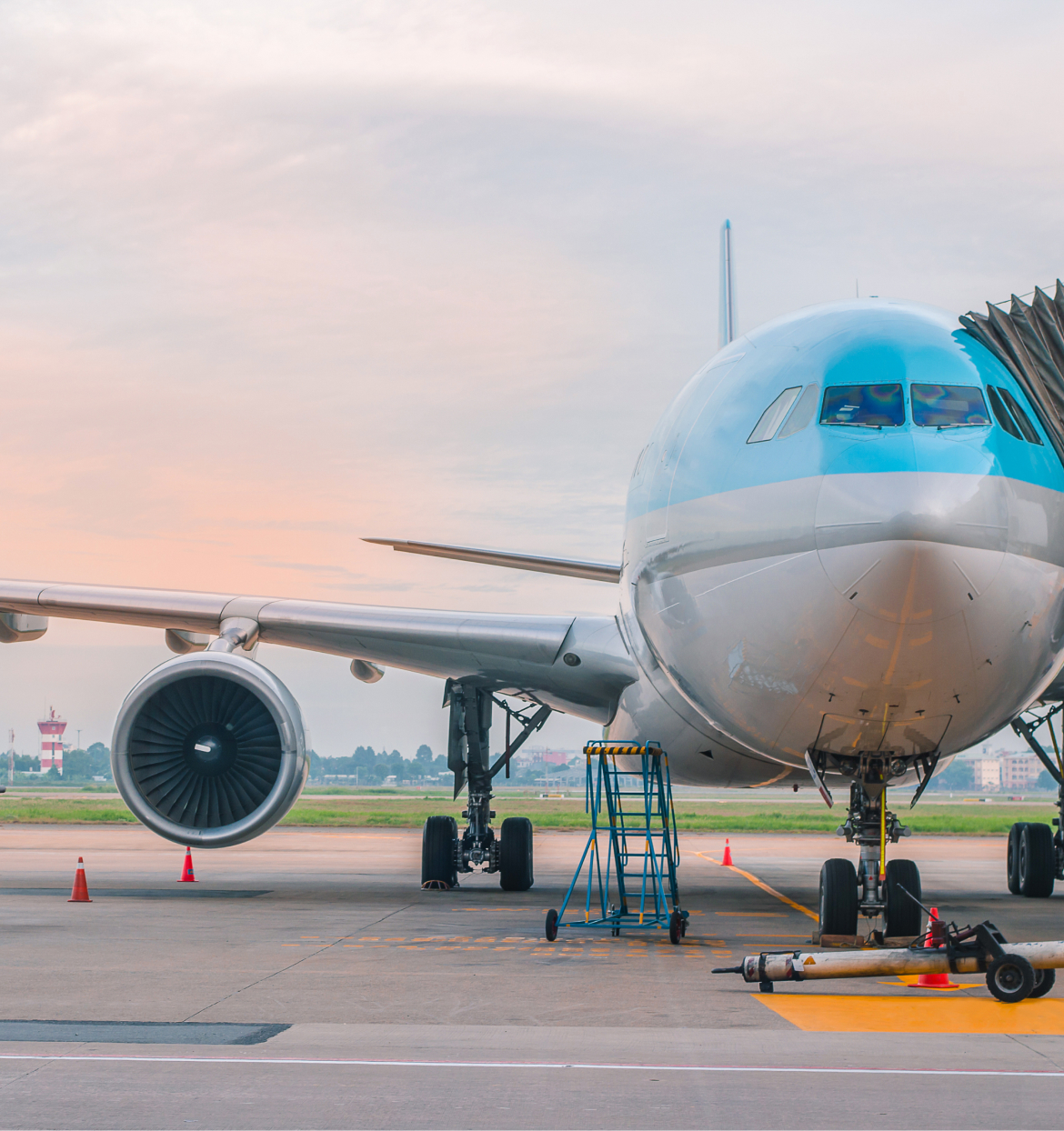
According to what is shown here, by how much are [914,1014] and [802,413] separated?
342 centimetres

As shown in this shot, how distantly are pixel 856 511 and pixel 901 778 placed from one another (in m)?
4.17

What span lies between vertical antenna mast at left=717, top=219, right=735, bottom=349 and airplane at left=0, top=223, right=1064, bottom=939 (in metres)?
6.01

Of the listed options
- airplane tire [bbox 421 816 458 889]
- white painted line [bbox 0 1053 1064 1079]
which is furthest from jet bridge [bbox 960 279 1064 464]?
airplane tire [bbox 421 816 458 889]

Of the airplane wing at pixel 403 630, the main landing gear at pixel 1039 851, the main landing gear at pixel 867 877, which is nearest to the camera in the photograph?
the main landing gear at pixel 867 877

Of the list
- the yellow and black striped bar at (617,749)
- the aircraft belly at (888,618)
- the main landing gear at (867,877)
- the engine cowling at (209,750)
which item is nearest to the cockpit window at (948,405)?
the aircraft belly at (888,618)

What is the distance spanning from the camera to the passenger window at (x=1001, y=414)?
314 inches

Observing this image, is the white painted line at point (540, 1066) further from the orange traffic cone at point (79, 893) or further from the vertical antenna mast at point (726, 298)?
the vertical antenna mast at point (726, 298)

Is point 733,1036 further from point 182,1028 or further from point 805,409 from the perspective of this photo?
point 805,409

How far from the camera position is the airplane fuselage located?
7.32 m

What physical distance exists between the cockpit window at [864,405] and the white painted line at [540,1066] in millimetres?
3541

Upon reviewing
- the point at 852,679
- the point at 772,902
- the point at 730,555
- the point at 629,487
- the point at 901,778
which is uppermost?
the point at 629,487

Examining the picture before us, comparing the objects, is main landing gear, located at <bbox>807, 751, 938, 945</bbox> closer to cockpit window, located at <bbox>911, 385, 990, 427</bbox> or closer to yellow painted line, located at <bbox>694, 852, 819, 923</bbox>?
yellow painted line, located at <bbox>694, 852, 819, 923</bbox>

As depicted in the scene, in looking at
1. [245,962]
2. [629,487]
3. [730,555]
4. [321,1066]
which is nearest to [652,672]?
[629,487]

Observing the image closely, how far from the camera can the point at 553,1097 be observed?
5129mm
